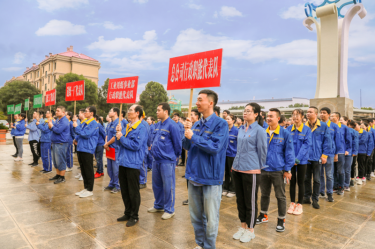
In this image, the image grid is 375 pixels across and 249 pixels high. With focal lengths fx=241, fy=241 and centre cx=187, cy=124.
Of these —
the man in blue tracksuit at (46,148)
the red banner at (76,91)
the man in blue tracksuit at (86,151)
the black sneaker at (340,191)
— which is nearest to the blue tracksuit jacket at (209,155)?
the man in blue tracksuit at (86,151)

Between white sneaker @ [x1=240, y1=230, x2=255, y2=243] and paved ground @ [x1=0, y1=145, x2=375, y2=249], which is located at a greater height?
white sneaker @ [x1=240, y1=230, x2=255, y2=243]

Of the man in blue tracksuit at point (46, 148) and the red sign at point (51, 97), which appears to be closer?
the man in blue tracksuit at point (46, 148)

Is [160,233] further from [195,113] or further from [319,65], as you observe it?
[319,65]

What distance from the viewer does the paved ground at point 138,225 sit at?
10.6 feet

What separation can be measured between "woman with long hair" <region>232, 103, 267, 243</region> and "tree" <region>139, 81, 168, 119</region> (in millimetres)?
43758

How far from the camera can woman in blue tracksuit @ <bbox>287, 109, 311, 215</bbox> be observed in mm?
4555

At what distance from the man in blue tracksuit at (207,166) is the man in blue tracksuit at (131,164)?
1410 millimetres

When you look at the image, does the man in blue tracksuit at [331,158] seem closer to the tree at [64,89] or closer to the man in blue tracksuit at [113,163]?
the man in blue tracksuit at [113,163]

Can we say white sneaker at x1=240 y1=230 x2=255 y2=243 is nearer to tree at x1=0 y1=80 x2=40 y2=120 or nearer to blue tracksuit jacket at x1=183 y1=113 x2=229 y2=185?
blue tracksuit jacket at x1=183 y1=113 x2=229 y2=185

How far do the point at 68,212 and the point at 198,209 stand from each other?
277cm

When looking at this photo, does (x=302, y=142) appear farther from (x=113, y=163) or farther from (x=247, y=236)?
(x=113, y=163)

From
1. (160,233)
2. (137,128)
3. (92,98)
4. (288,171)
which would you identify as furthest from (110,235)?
(92,98)

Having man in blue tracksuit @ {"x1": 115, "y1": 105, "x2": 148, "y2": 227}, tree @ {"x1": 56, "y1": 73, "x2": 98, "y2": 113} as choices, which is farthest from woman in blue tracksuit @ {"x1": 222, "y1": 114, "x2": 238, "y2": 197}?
tree @ {"x1": 56, "y1": 73, "x2": 98, "y2": 113}

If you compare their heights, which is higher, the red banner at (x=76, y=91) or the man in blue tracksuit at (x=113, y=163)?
the red banner at (x=76, y=91)
